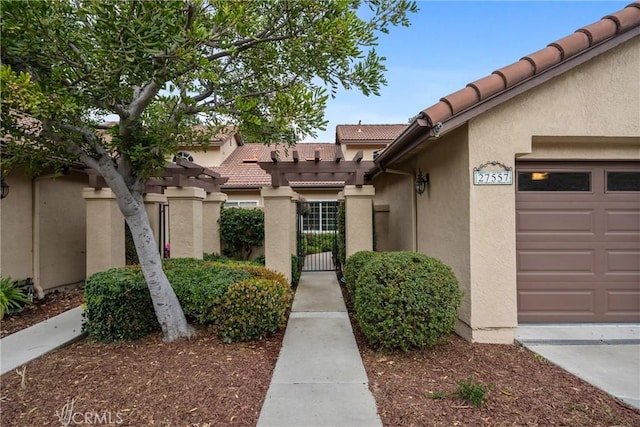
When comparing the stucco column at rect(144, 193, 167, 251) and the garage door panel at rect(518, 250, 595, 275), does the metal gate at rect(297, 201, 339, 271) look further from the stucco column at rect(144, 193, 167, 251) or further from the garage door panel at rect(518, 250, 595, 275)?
the garage door panel at rect(518, 250, 595, 275)

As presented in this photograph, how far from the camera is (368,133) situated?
19.9 meters

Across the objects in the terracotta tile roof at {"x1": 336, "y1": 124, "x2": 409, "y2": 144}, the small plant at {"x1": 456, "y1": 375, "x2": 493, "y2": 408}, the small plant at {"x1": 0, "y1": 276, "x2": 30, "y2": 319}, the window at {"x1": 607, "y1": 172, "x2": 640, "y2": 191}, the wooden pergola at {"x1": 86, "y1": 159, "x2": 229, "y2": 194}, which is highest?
the terracotta tile roof at {"x1": 336, "y1": 124, "x2": 409, "y2": 144}

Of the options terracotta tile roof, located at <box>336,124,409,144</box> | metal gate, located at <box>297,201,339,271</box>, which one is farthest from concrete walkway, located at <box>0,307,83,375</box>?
terracotta tile roof, located at <box>336,124,409,144</box>

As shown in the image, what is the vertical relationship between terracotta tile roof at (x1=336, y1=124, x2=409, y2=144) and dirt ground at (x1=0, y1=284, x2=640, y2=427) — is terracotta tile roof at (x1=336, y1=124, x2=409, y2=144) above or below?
above

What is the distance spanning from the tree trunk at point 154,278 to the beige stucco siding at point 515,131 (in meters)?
4.57

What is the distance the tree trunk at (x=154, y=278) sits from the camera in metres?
4.73

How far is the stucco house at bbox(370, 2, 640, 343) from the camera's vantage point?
4719mm

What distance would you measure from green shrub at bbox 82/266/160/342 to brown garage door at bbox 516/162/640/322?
6.06m

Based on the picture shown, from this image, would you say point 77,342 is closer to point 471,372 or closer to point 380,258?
point 380,258

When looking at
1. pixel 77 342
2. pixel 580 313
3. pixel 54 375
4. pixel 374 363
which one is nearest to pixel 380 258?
pixel 374 363

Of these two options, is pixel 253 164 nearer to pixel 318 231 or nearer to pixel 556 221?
pixel 318 231

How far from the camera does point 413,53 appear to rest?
9406 mm

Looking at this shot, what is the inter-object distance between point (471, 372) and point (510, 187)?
2.73 meters

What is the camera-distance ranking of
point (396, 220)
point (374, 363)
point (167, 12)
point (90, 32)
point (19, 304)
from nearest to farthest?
point (167, 12) < point (90, 32) < point (374, 363) < point (19, 304) < point (396, 220)
